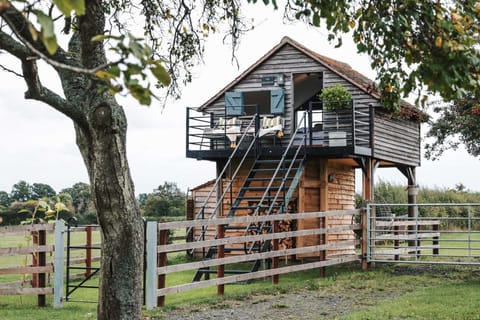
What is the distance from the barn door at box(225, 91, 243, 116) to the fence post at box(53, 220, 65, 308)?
10596 millimetres

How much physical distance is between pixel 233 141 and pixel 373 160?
396 cm

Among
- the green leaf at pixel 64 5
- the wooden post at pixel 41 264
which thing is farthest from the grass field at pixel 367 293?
the green leaf at pixel 64 5

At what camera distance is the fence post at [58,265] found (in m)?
10.6

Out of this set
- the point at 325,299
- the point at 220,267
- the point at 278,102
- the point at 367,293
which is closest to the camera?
the point at 325,299

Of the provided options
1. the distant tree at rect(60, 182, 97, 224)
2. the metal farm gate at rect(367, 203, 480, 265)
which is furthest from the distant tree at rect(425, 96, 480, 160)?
the distant tree at rect(60, 182, 97, 224)

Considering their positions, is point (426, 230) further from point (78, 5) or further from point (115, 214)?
point (78, 5)

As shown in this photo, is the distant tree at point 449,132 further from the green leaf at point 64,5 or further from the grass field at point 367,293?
the green leaf at point 64,5

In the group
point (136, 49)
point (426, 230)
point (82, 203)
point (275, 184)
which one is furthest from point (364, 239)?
point (82, 203)

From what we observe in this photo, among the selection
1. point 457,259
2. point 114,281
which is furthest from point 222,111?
point 114,281

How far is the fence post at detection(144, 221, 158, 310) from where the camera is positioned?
10016mm

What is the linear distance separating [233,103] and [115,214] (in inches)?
542

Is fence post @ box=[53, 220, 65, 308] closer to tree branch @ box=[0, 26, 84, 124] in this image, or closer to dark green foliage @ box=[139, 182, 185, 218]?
tree branch @ box=[0, 26, 84, 124]

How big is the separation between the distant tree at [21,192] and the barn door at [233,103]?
21.3 metres

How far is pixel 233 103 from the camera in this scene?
20.8 meters
